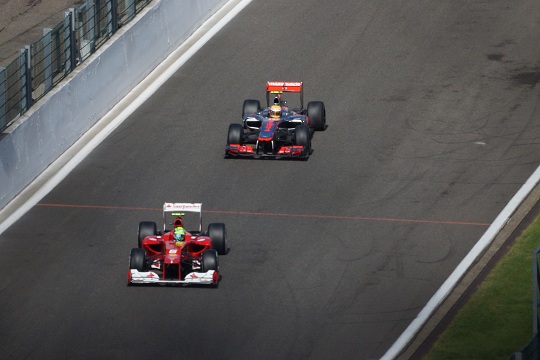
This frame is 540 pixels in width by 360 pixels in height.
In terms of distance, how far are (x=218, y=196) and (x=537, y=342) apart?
32.1 feet

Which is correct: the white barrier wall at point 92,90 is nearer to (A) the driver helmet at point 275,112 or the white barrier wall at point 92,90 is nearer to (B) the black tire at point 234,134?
(B) the black tire at point 234,134

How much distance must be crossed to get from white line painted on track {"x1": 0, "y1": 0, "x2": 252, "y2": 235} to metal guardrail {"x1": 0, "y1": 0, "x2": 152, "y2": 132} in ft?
4.54

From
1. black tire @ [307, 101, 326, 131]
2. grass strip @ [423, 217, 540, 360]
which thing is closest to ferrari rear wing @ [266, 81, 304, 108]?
black tire @ [307, 101, 326, 131]

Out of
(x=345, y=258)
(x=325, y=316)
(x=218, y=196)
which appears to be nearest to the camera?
(x=325, y=316)

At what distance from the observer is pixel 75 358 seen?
22.4 meters

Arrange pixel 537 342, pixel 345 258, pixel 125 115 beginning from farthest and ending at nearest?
pixel 125 115
pixel 345 258
pixel 537 342

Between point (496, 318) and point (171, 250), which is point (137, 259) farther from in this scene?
point (496, 318)

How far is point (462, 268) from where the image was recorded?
25.6 metres

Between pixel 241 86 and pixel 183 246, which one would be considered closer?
pixel 183 246

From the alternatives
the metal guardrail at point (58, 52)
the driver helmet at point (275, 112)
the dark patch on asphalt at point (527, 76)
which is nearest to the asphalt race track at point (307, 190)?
the dark patch on asphalt at point (527, 76)

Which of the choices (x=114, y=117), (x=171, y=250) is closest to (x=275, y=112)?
(x=114, y=117)

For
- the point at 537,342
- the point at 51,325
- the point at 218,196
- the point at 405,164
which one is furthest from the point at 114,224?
the point at 537,342

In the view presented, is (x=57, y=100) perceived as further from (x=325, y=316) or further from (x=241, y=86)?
(x=325, y=316)

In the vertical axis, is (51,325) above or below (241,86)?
below
